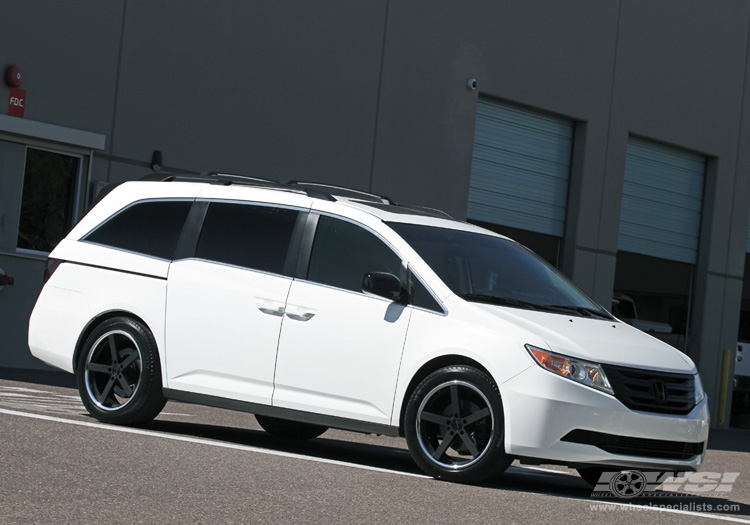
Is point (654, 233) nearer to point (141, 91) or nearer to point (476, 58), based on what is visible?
point (476, 58)

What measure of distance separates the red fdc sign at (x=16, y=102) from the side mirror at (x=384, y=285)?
876 cm

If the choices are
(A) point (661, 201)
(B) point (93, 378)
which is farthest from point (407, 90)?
(B) point (93, 378)

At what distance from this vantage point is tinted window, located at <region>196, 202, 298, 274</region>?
9367 mm

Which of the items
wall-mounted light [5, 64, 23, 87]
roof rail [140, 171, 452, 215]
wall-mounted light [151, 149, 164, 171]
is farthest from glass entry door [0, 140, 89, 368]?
roof rail [140, 171, 452, 215]

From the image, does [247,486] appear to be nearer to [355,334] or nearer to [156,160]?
[355,334]

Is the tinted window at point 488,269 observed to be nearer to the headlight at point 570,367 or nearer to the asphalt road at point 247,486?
the headlight at point 570,367

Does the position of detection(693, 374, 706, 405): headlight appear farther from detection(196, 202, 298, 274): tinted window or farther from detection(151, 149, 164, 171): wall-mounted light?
detection(151, 149, 164, 171): wall-mounted light

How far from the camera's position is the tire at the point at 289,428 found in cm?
1055

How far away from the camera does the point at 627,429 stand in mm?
8156

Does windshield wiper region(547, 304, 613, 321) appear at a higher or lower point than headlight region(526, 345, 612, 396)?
higher

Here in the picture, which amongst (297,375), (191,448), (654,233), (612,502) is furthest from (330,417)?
(654,233)

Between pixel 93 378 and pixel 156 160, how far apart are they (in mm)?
8004

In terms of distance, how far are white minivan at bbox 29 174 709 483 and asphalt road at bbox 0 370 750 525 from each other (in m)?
0.32

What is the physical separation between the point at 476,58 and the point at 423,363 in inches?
553
